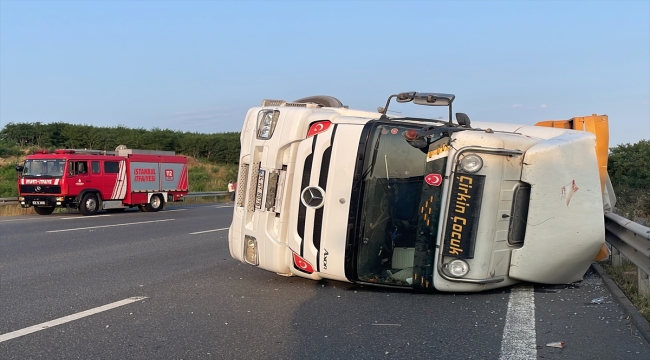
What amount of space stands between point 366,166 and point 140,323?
2425mm

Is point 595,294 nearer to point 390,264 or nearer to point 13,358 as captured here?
point 390,264

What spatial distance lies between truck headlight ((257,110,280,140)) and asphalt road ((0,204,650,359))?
1623mm

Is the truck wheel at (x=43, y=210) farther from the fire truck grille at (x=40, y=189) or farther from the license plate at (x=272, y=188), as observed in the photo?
the license plate at (x=272, y=188)

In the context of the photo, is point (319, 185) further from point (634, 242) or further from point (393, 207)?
point (634, 242)

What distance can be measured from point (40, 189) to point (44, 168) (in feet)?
2.57

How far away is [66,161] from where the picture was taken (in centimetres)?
2133

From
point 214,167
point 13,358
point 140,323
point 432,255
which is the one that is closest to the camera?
point 13,358

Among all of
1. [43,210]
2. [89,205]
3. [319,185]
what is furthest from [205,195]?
[319,185]

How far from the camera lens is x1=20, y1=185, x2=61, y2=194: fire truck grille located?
2098cm

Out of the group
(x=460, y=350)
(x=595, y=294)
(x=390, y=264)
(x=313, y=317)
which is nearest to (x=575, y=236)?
(x=595, y=294)

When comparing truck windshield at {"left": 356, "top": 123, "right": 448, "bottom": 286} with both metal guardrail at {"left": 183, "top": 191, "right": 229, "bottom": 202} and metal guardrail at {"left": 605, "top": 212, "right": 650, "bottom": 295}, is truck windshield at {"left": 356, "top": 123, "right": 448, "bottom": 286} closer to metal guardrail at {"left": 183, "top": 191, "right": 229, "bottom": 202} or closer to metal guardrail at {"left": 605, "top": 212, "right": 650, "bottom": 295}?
metal guardrail at {"left": 605, "top": 212, "right": 650, "bottom": 295}

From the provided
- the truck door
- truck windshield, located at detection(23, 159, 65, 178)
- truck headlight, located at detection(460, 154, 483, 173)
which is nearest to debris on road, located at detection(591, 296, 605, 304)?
truck headlight, located at detection(460, 154, 483, 173)

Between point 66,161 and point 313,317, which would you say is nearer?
point 313,317

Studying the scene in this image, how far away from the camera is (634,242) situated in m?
6.18
